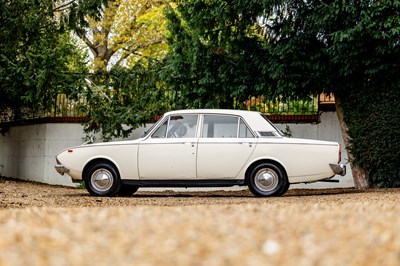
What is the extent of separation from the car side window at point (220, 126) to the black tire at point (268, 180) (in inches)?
32.2

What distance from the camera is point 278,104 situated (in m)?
17.9

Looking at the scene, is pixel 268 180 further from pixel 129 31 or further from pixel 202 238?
pixel 129 31

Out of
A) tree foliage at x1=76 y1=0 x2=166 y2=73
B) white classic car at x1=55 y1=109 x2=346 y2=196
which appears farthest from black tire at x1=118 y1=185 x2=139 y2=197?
tree foliage at x1=76 y1=0 x2=166 y2=73

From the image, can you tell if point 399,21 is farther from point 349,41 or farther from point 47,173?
point 47,173

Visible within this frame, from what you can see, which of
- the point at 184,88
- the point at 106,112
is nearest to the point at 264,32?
the point at 184,88

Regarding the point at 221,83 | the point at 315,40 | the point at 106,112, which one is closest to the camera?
the point at 315,40

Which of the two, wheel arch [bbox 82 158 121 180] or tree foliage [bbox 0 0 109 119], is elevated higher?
tree foliage [bbox 0 0 109 119]

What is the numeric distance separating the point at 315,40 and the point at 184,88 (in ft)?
11.1

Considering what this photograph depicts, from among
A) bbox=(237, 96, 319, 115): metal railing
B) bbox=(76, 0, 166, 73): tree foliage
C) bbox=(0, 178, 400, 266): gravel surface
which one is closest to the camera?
bbox=(0, 178, 400, 266): gravel surface

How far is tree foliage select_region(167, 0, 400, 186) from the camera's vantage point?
47.0ft

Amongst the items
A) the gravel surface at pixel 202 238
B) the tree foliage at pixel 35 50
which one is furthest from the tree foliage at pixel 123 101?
the gravel surface at pixel 202 238

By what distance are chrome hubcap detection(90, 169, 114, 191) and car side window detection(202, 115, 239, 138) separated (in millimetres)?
1943

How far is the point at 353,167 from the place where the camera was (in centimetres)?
1612

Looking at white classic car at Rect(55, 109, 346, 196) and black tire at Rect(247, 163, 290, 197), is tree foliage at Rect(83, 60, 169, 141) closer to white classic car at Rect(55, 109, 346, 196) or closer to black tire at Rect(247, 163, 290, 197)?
white classic car at Rect(55, 109, 346, 196)
